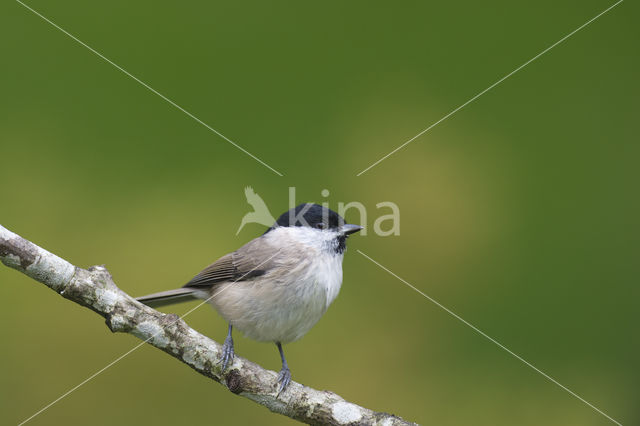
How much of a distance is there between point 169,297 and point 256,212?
79 cm

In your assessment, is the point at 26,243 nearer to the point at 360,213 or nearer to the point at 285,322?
the point at 285,322

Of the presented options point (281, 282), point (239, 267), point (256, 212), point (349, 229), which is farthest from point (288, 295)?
point (256, 212)

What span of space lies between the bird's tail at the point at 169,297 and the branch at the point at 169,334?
533mm

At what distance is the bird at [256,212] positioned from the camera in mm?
3097

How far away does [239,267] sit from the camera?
2.65m

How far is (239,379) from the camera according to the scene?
7.06 ft

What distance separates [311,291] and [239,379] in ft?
1.61

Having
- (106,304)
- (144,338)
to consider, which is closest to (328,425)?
(144,338)

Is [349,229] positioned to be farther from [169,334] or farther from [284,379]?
[169,334]

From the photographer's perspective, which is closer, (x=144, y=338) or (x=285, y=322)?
(x=144, y=338)

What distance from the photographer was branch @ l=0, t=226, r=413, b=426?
1875 mm

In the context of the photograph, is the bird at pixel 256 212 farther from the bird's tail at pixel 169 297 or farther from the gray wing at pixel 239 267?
the bird's tail at pixel 169 297

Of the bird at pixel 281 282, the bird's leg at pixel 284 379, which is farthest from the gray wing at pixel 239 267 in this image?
the bird's leg at pixel 284 379

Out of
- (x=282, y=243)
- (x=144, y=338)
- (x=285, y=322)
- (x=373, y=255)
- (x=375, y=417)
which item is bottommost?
(x=144, y=338)
